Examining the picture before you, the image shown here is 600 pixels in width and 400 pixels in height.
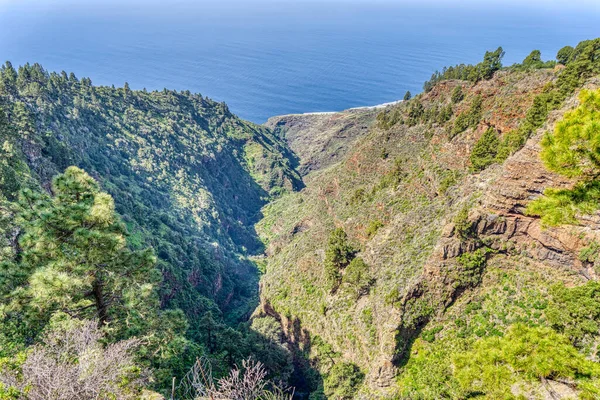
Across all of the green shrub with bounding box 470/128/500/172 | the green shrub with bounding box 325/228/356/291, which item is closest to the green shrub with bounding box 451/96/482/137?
the green shrub with bounding box 470/128/500/172

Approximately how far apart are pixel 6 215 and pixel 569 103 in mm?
44296

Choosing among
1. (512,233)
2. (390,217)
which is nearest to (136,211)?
(390,217)

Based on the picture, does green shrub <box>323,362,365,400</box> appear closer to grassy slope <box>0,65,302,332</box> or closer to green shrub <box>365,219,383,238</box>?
green shrub <box>365,219,383,238</box>

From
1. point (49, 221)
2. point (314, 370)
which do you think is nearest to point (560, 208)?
point (49, 221)

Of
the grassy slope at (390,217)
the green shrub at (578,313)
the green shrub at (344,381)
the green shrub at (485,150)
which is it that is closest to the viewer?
the green shrub at (578,313)

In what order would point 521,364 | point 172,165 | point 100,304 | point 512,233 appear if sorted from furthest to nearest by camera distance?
1. point 172,165
2. point 512,233
3. point 100,304
4. point 521,364

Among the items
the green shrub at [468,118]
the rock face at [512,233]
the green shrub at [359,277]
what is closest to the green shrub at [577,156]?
the rock face at [512,233]

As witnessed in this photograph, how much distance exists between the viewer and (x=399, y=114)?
189 feet

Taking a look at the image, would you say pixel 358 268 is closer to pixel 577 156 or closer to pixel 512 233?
pixel 512 233

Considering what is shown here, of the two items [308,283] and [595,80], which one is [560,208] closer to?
[595,80]

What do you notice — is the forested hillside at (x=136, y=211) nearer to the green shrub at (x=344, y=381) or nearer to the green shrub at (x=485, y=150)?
the green shrub at (x=344, y=381)

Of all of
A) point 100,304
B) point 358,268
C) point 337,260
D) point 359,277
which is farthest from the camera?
point 337,260

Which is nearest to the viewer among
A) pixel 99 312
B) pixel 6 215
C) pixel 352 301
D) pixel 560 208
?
pixel 560 208

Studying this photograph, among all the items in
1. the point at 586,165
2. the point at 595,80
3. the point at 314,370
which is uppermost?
the point at 595,80
